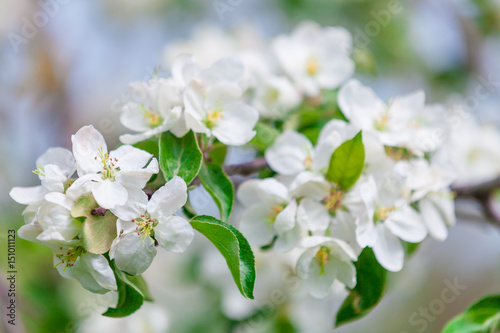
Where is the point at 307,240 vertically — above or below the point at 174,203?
below

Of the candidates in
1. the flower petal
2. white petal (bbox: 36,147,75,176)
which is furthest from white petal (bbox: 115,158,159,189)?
the flower petal

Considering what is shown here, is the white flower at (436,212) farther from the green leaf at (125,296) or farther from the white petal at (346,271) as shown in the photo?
the green leaf at (125,296)

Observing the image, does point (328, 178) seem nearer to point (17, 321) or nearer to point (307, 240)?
point (307, 240)

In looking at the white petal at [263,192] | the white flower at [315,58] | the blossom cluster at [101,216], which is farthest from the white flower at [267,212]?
the white flower at [315,58]

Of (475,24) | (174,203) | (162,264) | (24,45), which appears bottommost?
(162,264)

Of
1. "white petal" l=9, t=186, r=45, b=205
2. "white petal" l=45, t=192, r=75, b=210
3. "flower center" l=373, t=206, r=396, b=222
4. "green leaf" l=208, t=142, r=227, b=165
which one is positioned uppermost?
"white petal" l=45, t=192, r=75, b=210

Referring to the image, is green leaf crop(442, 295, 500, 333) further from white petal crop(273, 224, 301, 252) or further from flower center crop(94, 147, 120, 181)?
flower center crop(94, 147, 120, 181)

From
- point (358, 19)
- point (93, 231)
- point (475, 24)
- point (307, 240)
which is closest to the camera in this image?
point (93, 231)

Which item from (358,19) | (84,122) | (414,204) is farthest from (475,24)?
(84,122)
